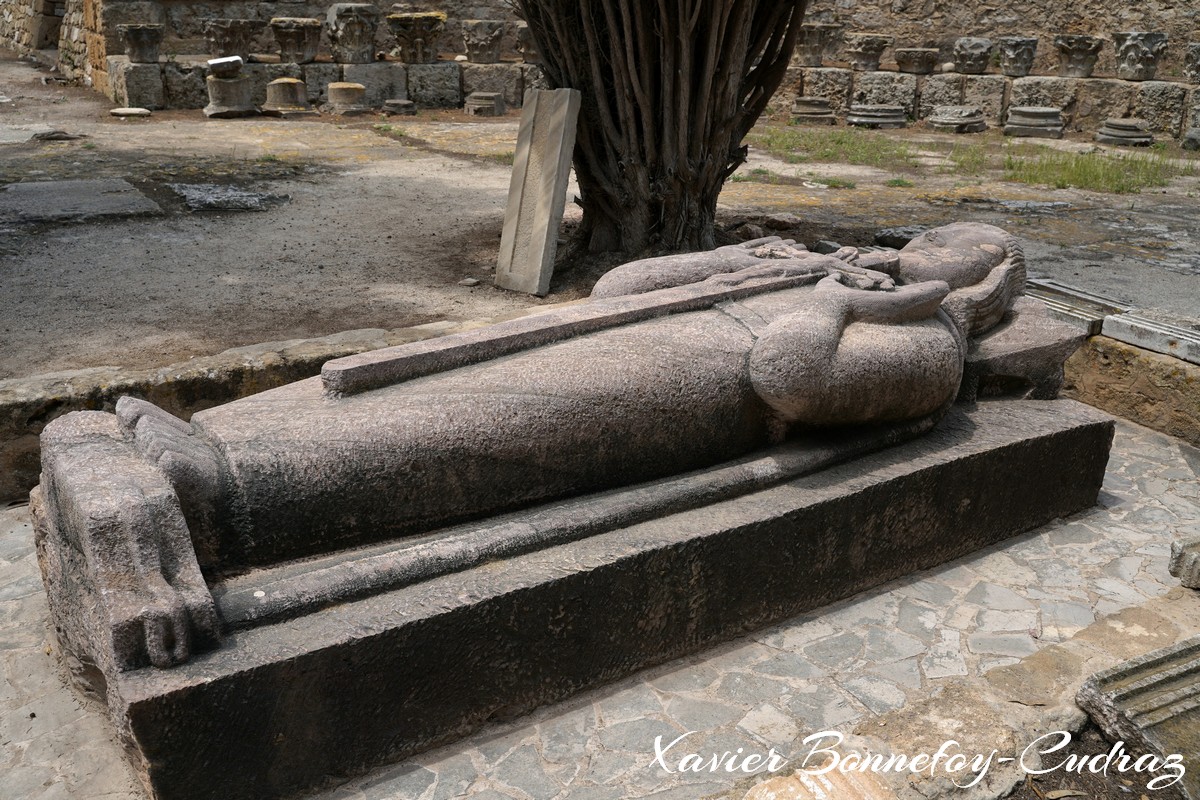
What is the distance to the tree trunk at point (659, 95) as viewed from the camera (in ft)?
17.7

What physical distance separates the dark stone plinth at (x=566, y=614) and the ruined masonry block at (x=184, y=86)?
10913 millimetres

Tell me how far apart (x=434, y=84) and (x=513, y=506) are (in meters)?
11.2

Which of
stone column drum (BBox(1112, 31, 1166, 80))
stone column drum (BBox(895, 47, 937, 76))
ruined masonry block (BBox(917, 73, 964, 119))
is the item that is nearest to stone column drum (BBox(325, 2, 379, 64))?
stone column drum (BBox(895, 47, 937, 76))

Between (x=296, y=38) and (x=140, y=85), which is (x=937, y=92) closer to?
(x=296, y=38)

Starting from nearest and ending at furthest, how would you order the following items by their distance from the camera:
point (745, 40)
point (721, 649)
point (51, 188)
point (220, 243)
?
1. point (721, 649)
2. point (745, 40)
3. point (220, 243)
4. point (51, 188)

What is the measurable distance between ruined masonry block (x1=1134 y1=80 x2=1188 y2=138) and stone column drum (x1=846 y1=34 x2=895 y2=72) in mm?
3159

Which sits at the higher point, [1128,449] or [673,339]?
Answer: [673,339]

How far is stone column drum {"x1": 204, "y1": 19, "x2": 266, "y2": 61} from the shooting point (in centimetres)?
1250

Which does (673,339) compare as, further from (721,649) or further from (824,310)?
(721,649)

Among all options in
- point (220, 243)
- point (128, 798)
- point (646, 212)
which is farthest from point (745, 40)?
point (128, 798)

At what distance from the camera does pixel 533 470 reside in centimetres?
278

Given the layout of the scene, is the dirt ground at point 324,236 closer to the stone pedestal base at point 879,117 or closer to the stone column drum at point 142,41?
the stone column drum at point 142,41

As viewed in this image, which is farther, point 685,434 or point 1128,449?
point 1128,449

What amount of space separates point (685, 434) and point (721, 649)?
62 cm
